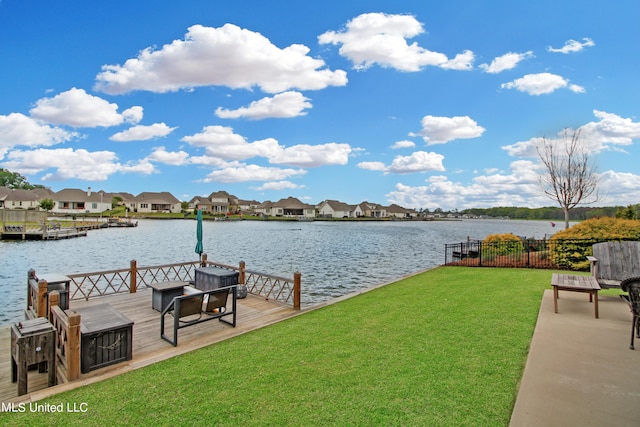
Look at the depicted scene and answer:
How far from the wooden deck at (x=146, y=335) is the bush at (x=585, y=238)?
12193mm

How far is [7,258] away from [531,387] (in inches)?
1402

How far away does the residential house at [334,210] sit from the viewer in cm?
14412

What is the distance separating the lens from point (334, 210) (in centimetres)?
14350

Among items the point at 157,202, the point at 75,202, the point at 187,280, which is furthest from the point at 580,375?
the point at 157,202

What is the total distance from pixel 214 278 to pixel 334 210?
134090 mm

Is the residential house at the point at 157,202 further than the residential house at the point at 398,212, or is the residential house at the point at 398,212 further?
the residential house at the point at 398,212

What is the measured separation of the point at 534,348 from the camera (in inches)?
217

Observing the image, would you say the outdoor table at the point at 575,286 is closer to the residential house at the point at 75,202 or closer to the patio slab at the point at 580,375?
the patio slab at the point at 580,375

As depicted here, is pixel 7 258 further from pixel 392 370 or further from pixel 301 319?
pixel 392 370

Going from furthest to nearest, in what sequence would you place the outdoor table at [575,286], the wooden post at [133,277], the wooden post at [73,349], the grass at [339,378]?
the wooden post at [133,277] < the outdoor table at [575,286] < the wooden post at [73,349] < the grass at [339,378]

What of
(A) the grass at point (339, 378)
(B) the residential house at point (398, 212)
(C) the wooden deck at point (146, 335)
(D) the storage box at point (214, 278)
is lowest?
Result: (C) the wooden deck at point (146, 335)

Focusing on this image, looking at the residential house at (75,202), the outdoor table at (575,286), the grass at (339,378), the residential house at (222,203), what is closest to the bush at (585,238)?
the outdoor table at (575,286)

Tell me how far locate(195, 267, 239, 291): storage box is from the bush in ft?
44.4

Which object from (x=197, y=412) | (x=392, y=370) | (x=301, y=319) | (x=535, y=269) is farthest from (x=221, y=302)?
(x=535, y=269)
